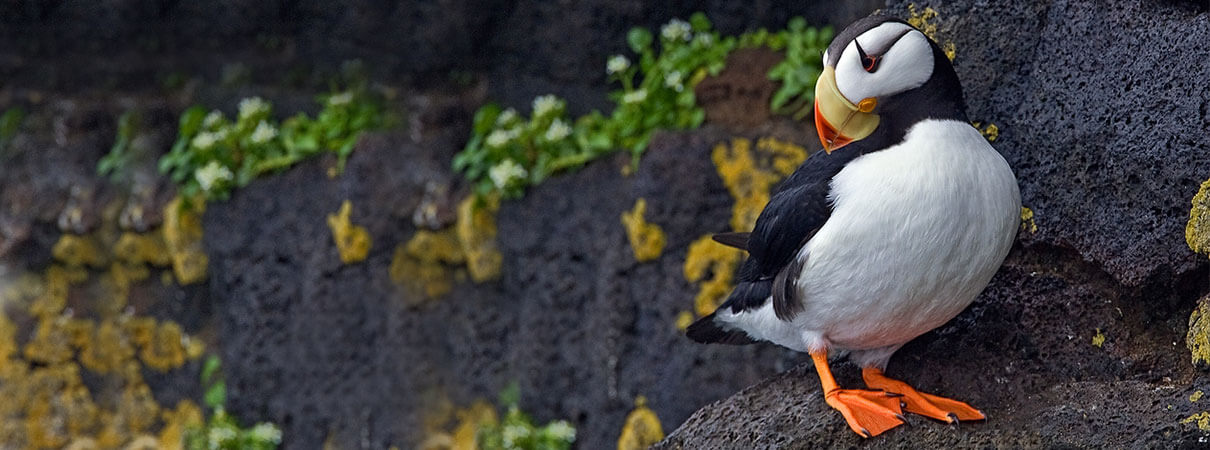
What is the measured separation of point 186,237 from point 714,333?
3.40 meters

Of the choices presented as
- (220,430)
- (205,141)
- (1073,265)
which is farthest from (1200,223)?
(220,430)

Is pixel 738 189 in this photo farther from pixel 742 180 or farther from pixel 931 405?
pixel 931 405

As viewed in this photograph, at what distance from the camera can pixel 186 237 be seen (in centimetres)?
562

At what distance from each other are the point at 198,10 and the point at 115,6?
0.48 meters

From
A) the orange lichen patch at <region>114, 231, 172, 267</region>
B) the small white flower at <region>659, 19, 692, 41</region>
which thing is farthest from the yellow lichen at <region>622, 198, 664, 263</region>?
the orange lichen patch at <region>114, 231, 172, 267</region>

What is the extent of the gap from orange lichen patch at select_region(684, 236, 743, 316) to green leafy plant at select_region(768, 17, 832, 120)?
546 mm

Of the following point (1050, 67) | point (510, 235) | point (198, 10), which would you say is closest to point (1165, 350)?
point (1050, 67)

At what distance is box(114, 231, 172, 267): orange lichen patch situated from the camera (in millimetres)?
5852

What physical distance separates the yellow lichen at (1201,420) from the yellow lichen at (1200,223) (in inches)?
14.3

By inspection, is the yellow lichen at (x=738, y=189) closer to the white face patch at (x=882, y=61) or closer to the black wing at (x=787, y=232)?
the black wing at (x=787, y=232)

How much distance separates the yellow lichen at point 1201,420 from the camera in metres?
2.33

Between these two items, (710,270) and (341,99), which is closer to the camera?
(710,270)

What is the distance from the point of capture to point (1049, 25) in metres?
2.89

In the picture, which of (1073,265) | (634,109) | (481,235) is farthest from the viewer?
(481,235)
